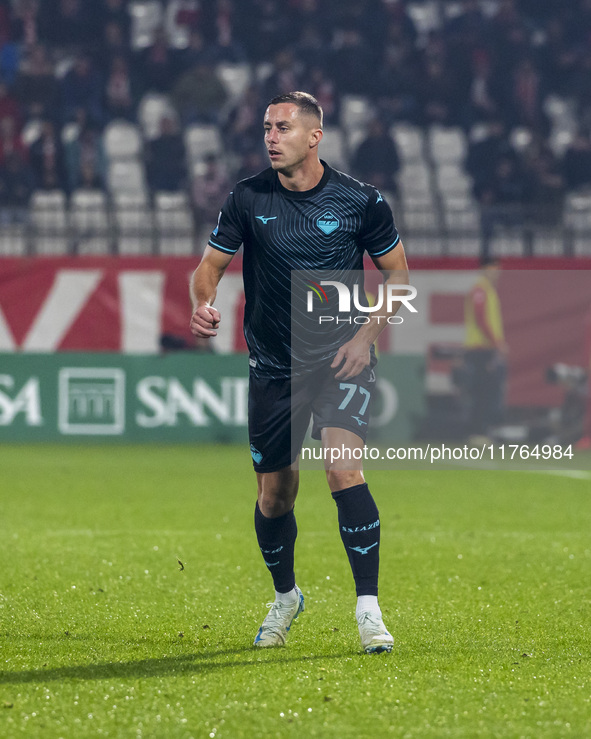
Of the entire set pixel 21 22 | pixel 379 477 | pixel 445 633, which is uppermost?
pixel 21 22

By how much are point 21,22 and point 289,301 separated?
17297 mm

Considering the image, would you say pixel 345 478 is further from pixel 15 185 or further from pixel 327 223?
pixel 15 185

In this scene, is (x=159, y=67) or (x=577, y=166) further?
(x=159, y=67)

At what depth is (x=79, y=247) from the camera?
52.3 feet

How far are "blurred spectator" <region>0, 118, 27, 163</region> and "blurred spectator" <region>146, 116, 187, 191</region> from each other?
2.05 m

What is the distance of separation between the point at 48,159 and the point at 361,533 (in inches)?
552

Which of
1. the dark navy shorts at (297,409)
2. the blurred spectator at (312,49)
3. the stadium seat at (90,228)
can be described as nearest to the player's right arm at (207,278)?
the dark navy shorts at (297,409)

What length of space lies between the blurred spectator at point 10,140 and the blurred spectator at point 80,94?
0.88m

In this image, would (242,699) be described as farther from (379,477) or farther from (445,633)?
(379,477)

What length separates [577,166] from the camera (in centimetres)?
1858

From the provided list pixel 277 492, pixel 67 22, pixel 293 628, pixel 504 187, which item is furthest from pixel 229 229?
pixel 67 22

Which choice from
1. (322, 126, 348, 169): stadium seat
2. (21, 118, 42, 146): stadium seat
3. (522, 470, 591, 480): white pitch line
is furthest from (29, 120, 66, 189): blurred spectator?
(522, 470, 591, 480): white pitch line

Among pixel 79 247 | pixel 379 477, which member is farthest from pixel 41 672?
pixel 79 247

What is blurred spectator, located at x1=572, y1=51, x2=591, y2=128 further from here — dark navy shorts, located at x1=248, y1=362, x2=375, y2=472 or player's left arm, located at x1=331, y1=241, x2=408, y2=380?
dark navy shorts, located at x1=248, y1=362, x2=375, y2=472
